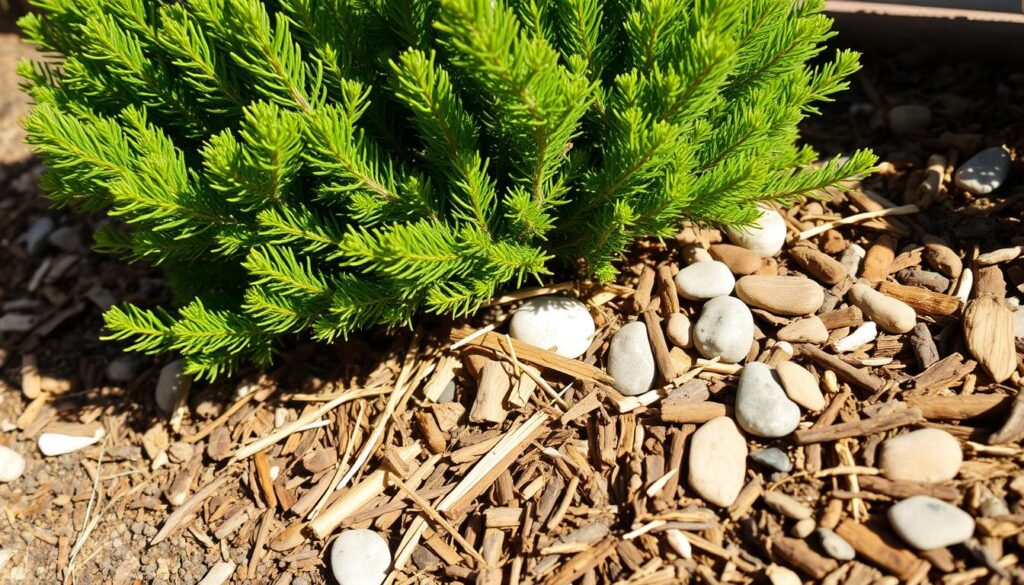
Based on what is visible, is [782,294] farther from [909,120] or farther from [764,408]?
[909,120]

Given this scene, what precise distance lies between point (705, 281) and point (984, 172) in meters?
1.00

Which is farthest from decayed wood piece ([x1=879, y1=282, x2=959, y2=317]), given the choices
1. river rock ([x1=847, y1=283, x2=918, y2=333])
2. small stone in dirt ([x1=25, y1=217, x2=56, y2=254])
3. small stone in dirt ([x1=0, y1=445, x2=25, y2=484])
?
small stone in dirt ([x1=25, y1=217, x2=56, y2=254])

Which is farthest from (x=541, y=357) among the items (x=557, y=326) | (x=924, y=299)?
(x=924, y=299)

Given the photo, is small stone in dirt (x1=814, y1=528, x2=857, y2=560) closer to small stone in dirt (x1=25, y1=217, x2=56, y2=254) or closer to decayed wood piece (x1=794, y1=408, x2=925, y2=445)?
decayed wood piece (x1=794, y1=408, x2=925, y2=445)

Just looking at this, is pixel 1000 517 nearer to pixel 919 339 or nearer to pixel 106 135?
pixel 919 339

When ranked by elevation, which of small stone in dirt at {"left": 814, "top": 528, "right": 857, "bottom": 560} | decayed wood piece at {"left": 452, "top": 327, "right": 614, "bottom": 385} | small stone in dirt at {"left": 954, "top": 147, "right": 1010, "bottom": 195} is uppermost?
small stone in dirt at {"left": 954, "top": 147, "right": 1010, "bottom": 195}

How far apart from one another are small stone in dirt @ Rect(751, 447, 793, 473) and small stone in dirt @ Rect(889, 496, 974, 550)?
0.24m

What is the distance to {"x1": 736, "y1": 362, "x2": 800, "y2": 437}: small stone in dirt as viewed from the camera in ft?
5.80

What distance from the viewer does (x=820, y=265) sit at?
2113 mm

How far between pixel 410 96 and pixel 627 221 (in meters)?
0.58

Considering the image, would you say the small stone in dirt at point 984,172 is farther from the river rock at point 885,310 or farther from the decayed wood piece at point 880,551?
the decayed wood piece at point 880,551

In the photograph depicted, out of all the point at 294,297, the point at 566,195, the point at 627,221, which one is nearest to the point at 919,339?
the point at 627,221

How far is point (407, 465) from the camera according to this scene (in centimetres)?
201

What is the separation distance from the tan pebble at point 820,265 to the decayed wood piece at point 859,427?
0.47 meters
